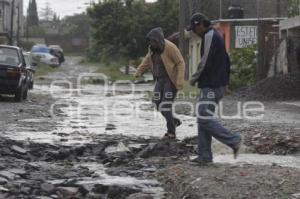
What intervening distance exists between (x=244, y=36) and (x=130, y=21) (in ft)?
68.3

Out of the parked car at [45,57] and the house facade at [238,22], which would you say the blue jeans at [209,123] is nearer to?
the house facade at [238,22]

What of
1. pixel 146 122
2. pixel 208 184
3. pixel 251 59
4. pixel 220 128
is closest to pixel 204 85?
pixel 220 128

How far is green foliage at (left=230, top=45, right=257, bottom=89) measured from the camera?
27.7 meters

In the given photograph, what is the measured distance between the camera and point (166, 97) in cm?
1141

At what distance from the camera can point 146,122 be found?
50.0 ft

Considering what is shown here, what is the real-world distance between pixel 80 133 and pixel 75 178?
476 centimetres

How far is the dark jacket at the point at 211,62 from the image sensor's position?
8398 millimetres

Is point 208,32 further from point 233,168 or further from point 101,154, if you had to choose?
point 101,154

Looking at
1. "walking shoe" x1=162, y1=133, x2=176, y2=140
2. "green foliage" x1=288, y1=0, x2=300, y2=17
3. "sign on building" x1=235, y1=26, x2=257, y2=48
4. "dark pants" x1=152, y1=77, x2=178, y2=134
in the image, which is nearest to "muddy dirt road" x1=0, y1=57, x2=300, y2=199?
"walking shoe" x1=162, y1=133, x2=176, y2=140

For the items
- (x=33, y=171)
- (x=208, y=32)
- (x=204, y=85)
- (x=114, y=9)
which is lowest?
(x=33, y=171)

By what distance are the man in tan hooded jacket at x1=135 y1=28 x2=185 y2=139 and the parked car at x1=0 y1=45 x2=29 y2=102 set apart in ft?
33.2

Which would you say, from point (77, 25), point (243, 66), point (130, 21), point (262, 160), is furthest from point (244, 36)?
point (77, 25)

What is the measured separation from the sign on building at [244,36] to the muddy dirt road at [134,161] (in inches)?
654

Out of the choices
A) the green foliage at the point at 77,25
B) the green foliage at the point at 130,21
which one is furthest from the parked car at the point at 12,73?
the green foliage at the point at 77,25
